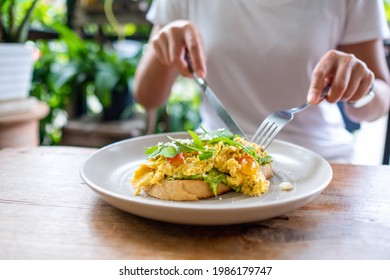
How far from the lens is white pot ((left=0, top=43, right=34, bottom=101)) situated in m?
A: 1.78

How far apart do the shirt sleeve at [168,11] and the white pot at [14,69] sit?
0.62 meters

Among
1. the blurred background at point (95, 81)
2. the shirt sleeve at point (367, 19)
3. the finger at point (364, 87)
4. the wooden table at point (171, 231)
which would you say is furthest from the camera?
A: the blurred background at point (95, 81)

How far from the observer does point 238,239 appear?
0.69 m

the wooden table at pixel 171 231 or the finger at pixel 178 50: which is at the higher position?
the finger at pixel 178 50

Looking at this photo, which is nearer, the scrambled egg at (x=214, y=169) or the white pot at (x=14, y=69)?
the scrambled egg at (x=214, y=169)

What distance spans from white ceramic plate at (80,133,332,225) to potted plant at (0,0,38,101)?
987mm

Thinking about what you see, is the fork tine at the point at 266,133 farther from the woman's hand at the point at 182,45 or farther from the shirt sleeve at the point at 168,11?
the shirt sleeve at the point at 168,11

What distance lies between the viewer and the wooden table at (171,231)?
646 millimetres

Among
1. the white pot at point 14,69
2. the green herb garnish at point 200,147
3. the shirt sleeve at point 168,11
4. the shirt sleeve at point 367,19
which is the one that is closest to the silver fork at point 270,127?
the green herb garnish at point 200,147

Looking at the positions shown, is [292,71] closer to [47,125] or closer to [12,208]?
[12,208]

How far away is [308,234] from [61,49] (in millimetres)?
2677

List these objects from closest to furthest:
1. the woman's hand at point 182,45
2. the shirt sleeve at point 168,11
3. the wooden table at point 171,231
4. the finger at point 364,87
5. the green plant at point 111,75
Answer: the wooden table at point 171,231 → the finger at point 364,87 → the woman's hand at point 182,45 → the shirt sleeve at point 168,11 → the green plant at point 111,75

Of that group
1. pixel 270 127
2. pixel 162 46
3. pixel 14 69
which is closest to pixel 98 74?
pixel 14 69
